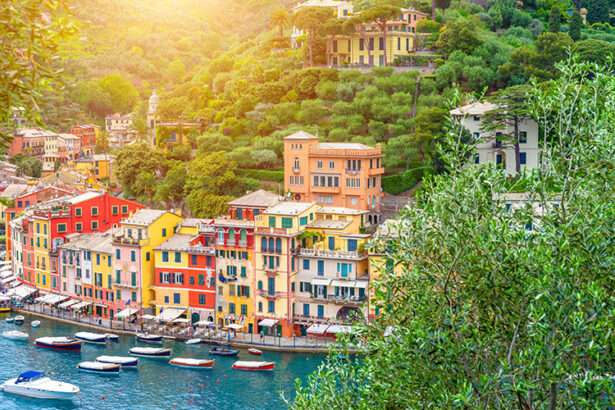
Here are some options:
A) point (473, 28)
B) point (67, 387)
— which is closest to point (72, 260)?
point (67, 387)

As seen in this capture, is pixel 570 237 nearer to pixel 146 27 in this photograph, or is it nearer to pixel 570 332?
pixel 570 332

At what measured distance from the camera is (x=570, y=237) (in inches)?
486

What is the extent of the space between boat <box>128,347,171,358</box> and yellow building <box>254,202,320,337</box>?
21.1 ft

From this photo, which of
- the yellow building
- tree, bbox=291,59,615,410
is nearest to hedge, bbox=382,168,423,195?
the yellow building

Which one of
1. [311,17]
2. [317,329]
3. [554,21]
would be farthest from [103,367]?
[554,21]

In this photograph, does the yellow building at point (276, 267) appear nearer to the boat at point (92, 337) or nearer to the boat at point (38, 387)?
the boat at point (92, 337)

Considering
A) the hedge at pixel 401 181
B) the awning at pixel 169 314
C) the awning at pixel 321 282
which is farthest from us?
the hedge at pixel 401 181

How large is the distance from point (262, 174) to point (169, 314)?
17.9m

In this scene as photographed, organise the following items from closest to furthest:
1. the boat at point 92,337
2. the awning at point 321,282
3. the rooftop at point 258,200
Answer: the awning at point 321,282 → the boat at point 92,337 → the rooftop at point 258,200

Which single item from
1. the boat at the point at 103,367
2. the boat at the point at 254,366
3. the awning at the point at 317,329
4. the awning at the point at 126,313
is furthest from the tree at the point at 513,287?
the awning at the point at 126,313

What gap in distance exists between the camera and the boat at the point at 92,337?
50.4 metres

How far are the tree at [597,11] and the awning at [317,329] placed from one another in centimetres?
Answer: 6558

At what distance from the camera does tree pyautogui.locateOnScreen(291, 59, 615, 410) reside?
435 inches

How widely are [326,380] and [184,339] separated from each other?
35774 mm
